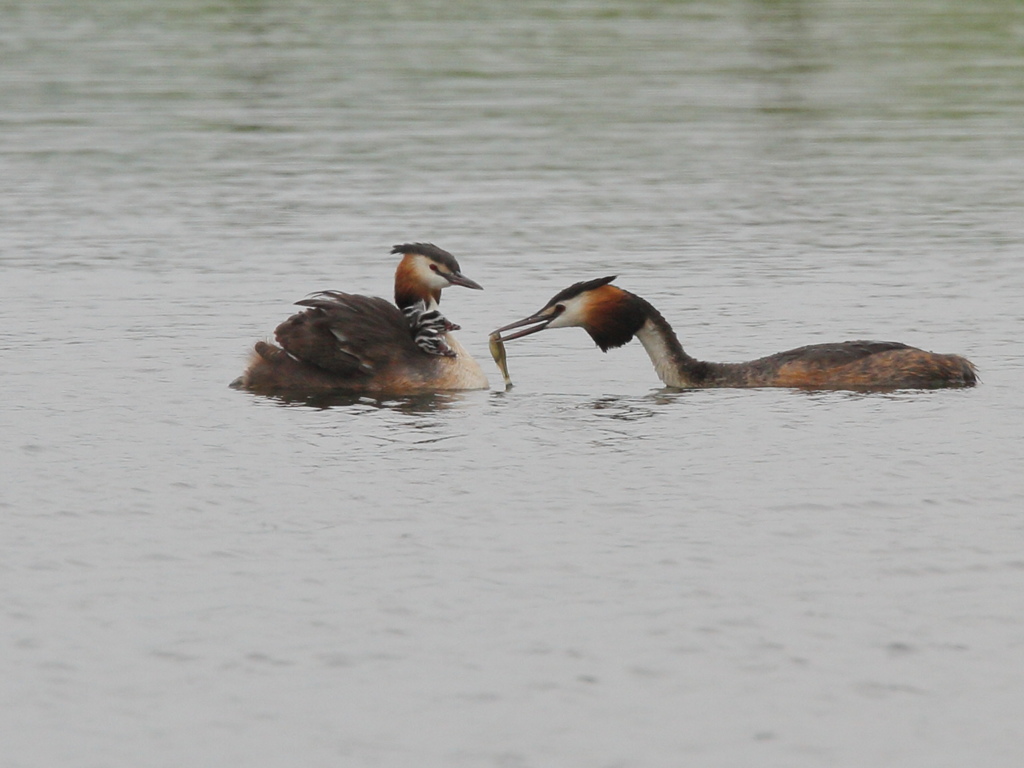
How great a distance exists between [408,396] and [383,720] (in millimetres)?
7472

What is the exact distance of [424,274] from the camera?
16.3 meters

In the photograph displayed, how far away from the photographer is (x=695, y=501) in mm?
11656

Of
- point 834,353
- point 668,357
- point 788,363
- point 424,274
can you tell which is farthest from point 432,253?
point 834,353

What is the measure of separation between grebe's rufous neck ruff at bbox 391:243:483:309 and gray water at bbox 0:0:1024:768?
3.34 ft

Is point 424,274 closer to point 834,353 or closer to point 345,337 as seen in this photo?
point 345,337

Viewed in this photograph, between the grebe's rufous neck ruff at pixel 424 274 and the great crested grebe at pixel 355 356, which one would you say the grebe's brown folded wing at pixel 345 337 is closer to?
the great crested grebe at pixel 355 356

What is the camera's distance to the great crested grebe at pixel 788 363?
603 inches

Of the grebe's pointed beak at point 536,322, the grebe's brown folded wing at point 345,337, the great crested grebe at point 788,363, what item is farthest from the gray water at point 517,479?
the grebe's brown folded wing at point 345,337

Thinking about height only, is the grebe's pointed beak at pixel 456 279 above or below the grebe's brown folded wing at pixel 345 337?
above

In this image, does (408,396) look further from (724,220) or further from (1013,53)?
(1013,53)

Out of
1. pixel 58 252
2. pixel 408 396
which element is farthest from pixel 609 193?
pixel 408 396

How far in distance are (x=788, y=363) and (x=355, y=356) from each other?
3.53 metres

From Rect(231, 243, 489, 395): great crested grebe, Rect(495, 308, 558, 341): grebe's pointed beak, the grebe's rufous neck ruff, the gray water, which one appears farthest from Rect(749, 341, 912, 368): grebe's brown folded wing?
the grebe's rufous neck ruff

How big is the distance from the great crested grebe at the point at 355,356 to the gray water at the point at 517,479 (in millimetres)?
472
